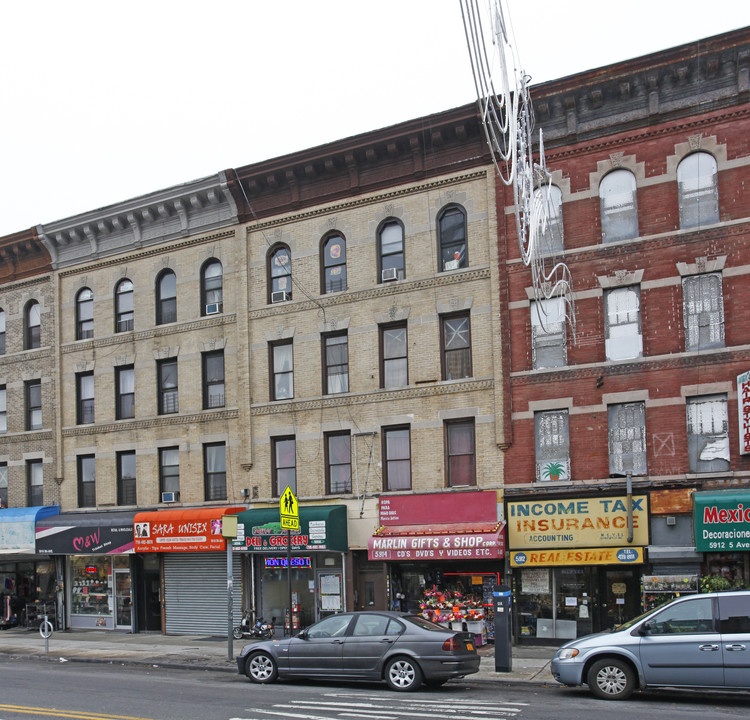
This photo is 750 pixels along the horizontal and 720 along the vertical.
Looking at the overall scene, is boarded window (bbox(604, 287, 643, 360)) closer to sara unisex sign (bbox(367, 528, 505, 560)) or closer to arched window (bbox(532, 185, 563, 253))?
arched window (bbox(532, 185, 563, 253))

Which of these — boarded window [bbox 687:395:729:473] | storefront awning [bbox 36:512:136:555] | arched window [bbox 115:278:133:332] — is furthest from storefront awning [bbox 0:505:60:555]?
boarded window [bbox 687:395:729:473]

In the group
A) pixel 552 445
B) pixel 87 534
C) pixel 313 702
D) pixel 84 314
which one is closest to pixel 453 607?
pixel 552 445

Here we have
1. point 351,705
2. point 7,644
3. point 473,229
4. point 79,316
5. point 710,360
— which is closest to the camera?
point 351,705

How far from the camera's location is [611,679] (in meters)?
14.7

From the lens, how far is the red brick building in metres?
21.0

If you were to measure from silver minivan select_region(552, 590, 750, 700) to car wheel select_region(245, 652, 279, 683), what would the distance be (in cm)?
515

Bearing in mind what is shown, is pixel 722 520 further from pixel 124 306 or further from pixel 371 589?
pixel 124 306

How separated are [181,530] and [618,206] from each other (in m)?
14.9

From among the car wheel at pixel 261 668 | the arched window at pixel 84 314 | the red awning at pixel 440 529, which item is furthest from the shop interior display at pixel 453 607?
the arched window at pixel 84 314

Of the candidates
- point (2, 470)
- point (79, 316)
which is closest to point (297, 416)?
point (79, 316)

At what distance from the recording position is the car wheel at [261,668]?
56.1 ft

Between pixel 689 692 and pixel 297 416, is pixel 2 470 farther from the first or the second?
pixel 689 692

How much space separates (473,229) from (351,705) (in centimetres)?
1345

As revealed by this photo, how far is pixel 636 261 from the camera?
2214 cm
